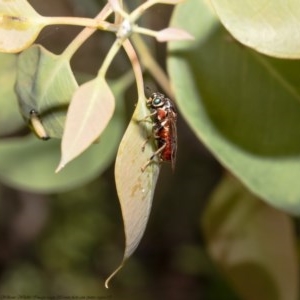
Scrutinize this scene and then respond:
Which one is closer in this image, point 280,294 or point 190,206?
point 280,294

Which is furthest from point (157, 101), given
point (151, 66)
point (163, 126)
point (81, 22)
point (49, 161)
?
point (49, 161)

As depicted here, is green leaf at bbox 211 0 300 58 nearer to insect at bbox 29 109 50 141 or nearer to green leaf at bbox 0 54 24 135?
insect at bbox 29 109 50 141

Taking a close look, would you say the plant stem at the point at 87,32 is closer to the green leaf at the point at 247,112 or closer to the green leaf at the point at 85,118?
the green leaf at the point at 85,118

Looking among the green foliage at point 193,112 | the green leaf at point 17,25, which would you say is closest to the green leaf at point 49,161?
the green foliage at point 193,112

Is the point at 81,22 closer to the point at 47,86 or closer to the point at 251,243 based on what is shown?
the point at 47,86

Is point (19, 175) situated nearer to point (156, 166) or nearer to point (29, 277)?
point (156, 166)

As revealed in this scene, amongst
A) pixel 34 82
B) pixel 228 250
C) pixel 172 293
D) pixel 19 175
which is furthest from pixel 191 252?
pixel 34 82
